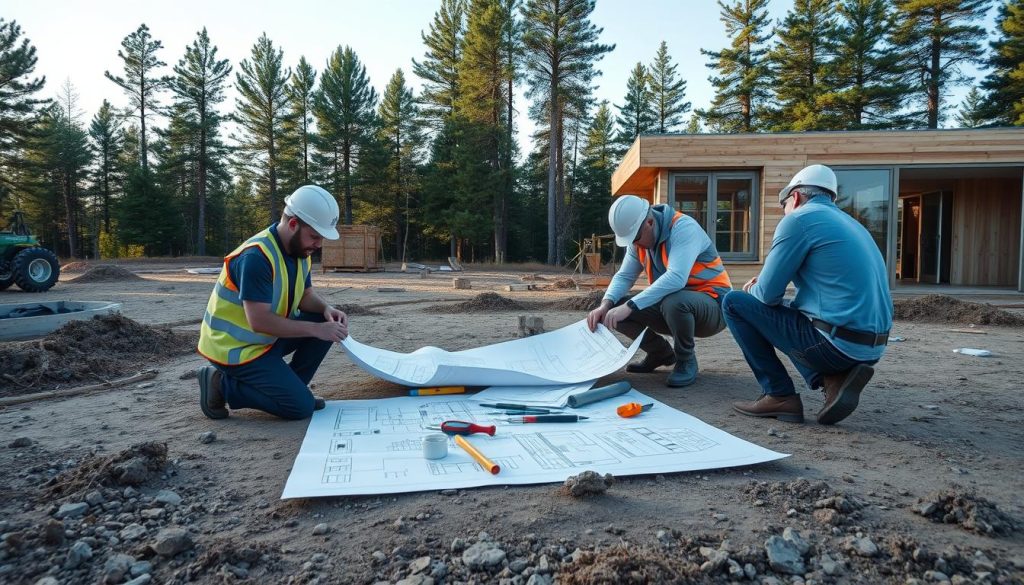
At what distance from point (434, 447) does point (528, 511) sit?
60 cm

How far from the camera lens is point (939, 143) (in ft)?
35.0

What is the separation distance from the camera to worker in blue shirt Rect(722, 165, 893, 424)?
108 inches

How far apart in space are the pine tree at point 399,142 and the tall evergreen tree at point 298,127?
169 inches

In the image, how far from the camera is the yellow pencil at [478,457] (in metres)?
2.21

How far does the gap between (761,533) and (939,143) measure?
11.8m

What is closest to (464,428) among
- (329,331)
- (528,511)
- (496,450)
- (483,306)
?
(496,450)

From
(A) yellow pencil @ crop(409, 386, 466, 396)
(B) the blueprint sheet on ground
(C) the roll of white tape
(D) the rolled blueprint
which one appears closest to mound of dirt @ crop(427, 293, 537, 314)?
(A) yellow pencil @ crop(409, 386, 466, 396)

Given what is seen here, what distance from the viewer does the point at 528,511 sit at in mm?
1941

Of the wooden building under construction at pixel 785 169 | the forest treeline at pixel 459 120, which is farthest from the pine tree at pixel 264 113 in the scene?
the wooden building under construction at pixel 785 169

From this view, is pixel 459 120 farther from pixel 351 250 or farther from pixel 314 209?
pixel 314 209

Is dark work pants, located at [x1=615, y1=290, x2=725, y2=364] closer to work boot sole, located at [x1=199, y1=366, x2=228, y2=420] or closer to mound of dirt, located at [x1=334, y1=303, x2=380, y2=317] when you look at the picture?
work boot sole, located at [x1=199, y1=366, x2=228, y2=420]

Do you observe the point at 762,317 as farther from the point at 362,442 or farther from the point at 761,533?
the point at 362,442

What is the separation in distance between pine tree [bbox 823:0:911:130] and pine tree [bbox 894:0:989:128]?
52 cm

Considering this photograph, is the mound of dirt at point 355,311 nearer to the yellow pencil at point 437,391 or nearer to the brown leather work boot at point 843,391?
the yellow pencil at point 437,391
